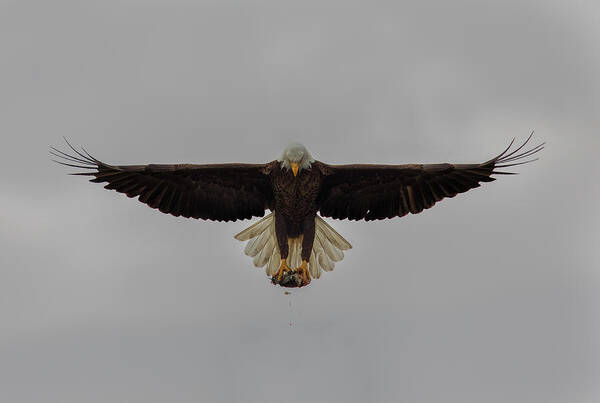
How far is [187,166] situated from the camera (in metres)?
13.8

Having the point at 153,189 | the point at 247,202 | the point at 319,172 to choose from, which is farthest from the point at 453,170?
the point at 153,189

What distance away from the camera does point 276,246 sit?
48.4 feet

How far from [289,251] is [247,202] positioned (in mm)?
781

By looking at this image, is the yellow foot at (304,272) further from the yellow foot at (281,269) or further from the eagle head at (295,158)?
the eagle head at (295,158)

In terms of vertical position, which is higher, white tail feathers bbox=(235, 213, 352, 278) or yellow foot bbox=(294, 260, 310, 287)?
white tail feathers bbox=(235, 213, 352, 278)

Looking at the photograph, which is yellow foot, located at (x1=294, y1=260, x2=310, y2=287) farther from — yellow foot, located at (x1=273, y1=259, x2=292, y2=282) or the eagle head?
the eagle head

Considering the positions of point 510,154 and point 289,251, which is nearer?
point 510,154

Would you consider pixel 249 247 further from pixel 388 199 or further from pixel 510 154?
pixel 510 154

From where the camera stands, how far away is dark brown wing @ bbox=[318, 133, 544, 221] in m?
13.9

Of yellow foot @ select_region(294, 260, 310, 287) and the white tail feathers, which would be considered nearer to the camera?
yellow foot @ select_region(294, 260, 310, 287)

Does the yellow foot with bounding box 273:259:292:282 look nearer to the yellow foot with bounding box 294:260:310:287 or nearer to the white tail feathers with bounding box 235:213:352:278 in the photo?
the yellow foot with bounding box 294:260:310:287

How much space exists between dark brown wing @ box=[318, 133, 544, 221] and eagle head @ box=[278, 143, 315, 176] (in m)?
0.36

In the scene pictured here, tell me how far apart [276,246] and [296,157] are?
1.62 meters

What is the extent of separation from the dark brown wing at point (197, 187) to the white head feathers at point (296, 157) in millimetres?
343
